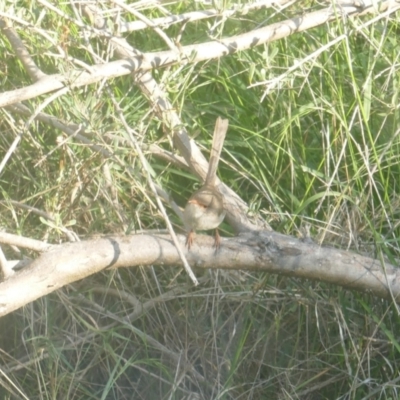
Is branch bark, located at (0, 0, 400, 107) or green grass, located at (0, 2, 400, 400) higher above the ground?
branch bark, located at (0, 0, 400, 107)

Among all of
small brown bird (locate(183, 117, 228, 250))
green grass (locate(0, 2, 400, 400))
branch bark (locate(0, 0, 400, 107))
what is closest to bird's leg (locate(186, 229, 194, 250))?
small brown bird (locate(183, 117, 228, 250))

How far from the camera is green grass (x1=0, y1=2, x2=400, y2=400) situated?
294cm

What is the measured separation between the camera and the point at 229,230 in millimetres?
3404

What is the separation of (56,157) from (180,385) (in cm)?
103

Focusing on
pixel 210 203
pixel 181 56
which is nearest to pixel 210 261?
pixel 210 203

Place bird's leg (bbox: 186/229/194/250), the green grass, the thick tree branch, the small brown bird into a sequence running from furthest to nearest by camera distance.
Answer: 1. the green grass
2. the small brown bird
3. bird's leg (bbox: 186/229/194/250)
4. the thick tree branch

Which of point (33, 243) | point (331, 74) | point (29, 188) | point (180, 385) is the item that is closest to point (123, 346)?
point (180, 385)

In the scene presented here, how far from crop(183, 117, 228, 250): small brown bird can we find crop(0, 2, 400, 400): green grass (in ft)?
0.54

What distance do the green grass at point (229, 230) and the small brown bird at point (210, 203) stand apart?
0.17 meters

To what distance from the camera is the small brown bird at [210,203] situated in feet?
9.20

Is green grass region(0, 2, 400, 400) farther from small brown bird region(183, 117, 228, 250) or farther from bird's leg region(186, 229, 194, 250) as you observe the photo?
bird's leg region(186, 229, 194, 250)

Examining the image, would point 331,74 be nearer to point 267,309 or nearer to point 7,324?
point 267,309

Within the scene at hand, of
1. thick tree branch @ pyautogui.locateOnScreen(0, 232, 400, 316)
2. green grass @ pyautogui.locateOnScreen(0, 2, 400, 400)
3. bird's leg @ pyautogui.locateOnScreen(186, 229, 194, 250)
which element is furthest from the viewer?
green grass @ pyautogui.locateOnScreen(0, 2, 400, 400)

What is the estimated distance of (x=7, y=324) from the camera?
3383 millimetres
